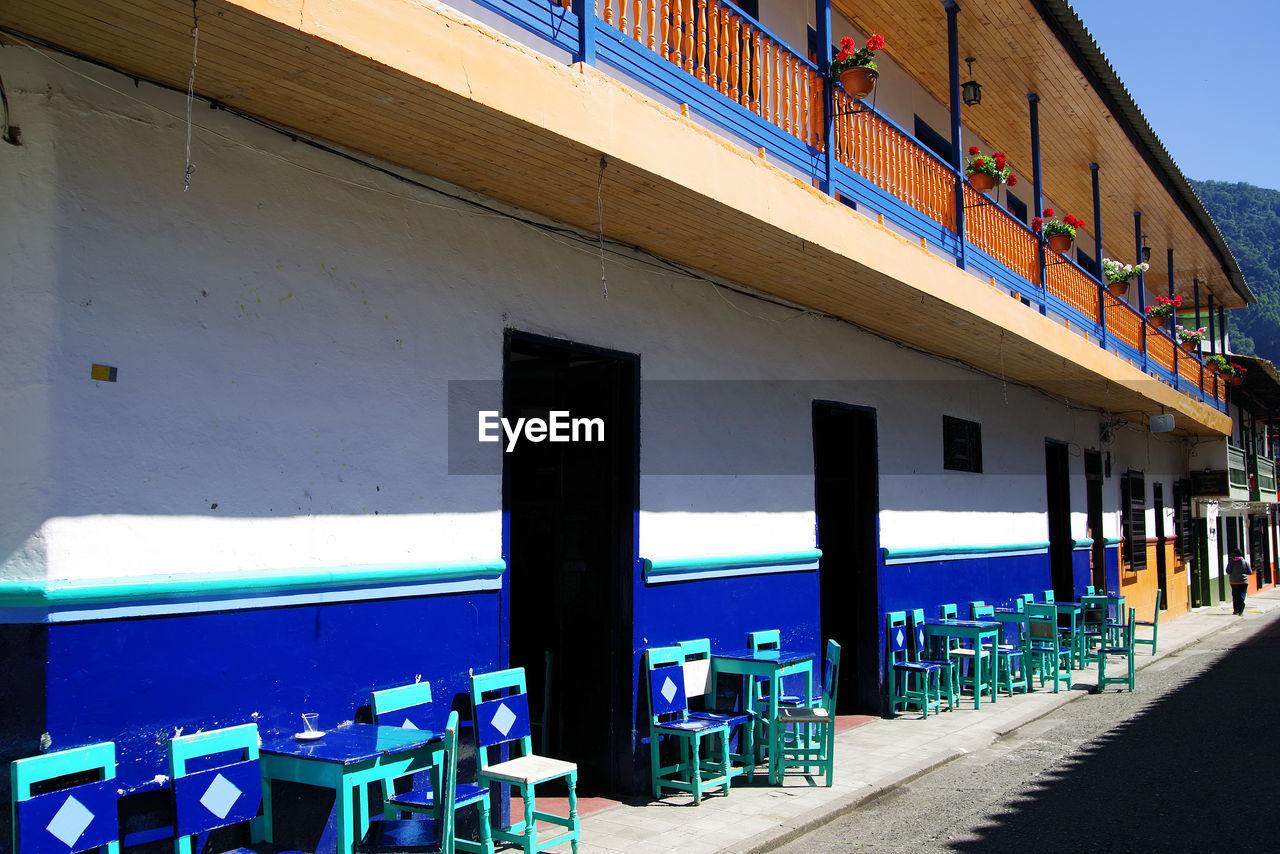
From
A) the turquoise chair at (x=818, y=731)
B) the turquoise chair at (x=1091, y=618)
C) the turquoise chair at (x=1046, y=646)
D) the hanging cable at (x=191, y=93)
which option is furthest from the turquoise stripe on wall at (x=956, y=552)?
the hanging cable at (x=191, y=93)

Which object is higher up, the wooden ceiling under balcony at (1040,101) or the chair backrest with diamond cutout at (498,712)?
the wooden ceiling under balcony at (1040,101)

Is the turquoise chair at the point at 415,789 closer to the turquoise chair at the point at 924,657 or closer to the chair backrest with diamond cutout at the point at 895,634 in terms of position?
the chair backrest with diamond cutout at the point at 895,634

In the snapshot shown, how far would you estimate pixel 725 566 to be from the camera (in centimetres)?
811

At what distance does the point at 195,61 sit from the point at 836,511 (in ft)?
26.5

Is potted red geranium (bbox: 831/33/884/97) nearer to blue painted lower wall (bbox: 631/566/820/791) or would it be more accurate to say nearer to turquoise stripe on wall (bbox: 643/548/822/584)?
turquoise stripe on wall (bbox: 643/548/822/584)

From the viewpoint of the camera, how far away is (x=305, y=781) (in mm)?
4461

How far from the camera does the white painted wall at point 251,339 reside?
14.1 ft

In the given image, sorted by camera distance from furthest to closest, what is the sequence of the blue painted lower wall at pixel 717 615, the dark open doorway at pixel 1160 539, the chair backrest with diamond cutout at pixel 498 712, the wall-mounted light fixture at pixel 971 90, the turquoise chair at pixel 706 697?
1. the dark open doorway at pixel 1160 539
2. the wall-mounted light fixture at pixel 971 90
3. the turquoise chair at pixel 706 697
4. the blue painted lower wall at pixel 717 615
5. the chair backrest with diamond cutout at pixel 498 712

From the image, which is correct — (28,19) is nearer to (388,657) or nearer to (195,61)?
(195,61)

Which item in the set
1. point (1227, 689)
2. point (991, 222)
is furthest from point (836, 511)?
point (1227, 689)

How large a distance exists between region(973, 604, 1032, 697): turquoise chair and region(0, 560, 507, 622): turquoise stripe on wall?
7412mm

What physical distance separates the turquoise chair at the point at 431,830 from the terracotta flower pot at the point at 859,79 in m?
5.75

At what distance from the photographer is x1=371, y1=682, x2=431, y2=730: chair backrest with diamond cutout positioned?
5.34 metres
